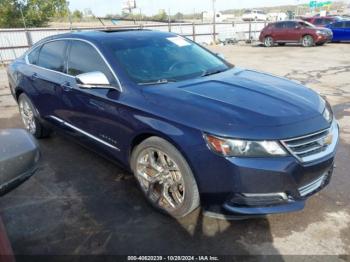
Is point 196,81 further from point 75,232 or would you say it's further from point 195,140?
point 75,232

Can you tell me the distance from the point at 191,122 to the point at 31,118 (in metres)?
3.47

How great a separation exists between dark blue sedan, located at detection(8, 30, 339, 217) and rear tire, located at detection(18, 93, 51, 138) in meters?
0.86

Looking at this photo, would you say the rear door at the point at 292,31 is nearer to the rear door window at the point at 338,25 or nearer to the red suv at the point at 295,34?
the red suv at the point at 295,34

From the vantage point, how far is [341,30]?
2139 cm

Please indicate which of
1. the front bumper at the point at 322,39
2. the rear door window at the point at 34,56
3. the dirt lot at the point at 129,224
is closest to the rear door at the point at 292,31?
the front bumper at the point at 322,39

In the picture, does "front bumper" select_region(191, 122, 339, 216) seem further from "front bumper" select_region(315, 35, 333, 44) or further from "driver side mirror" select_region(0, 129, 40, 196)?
"front bumper" select_region(315, 35, 333, 44)

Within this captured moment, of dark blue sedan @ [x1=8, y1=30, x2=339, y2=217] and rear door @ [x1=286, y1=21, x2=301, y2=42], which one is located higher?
dark blue sedan @ [x1=8, y1=30, x2=339, y2=217]

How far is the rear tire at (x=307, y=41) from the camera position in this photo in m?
20.1

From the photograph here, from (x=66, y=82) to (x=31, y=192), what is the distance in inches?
50.6

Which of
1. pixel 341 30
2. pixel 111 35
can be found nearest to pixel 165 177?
pixel 111 35

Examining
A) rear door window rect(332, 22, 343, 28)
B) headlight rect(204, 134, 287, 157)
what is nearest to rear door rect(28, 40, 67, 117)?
headlight rect(204, 134, 287, 157)

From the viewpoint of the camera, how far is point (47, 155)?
4668mm

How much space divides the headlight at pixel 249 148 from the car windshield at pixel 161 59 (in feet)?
3.61

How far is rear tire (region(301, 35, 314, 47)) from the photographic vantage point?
2014 centimetres
